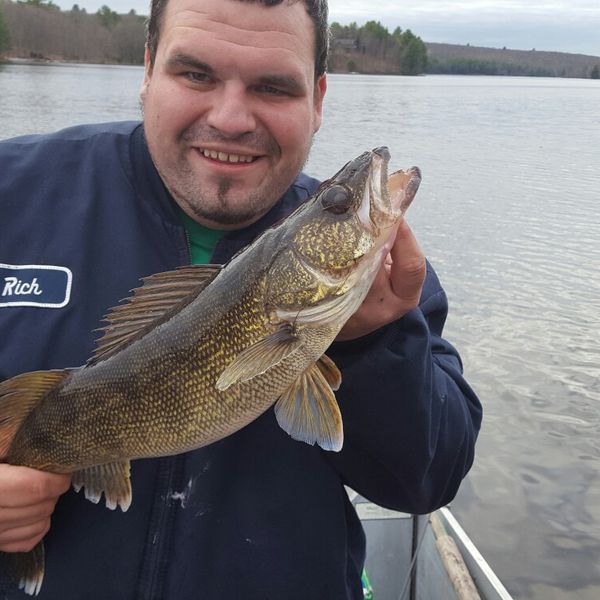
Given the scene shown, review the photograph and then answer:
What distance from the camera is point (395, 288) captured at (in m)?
2.16

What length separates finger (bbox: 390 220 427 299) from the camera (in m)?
2.09

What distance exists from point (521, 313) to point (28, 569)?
888 cm

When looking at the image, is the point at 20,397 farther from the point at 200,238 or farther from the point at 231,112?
the point at 231,112

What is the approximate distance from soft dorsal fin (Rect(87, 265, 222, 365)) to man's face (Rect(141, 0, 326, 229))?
366 mm

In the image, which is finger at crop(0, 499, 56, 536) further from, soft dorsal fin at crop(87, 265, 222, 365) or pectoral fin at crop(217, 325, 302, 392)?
pectoral fin at crop(217, 325, 302, 392)

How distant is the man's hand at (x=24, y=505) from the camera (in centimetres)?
219

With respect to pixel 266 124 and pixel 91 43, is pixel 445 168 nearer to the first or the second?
pixel 266 124

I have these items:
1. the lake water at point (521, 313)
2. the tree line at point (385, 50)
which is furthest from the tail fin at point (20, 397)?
the tree line at point (385, 50)

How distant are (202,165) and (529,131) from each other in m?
27.3

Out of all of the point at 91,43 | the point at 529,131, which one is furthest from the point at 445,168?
the point at 91,43

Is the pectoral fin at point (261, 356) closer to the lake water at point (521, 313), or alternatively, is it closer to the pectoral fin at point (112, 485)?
the pectoral fin at point (112, 485)

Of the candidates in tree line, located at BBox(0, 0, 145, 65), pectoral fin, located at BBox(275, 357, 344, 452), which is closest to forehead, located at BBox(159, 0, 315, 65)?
pectoral fin, located at BBox(275, 357, 344, 452)

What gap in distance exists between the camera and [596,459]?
7.07m

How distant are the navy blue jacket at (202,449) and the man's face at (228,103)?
170 millimetres
